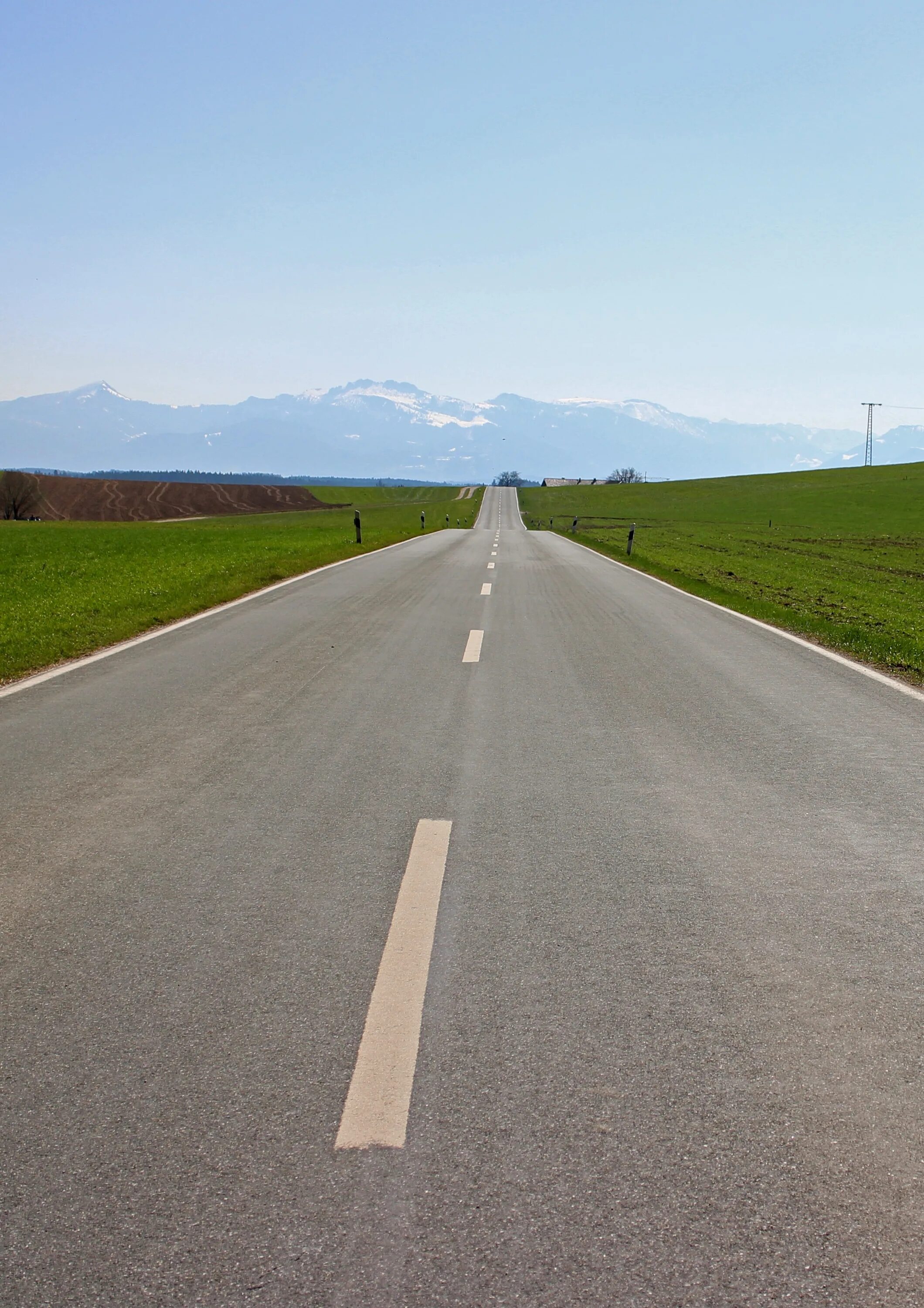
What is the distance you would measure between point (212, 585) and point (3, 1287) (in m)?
16.5

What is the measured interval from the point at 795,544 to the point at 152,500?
86141mm

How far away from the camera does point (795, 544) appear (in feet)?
147

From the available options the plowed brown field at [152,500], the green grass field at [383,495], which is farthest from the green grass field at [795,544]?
the plowed brown field at [152,500]

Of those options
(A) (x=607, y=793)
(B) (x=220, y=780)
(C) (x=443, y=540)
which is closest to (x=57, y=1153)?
(B) (x=220, y=780)

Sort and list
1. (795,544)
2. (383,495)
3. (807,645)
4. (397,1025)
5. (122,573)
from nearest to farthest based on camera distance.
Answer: (397,1025) → (807,645) → (122,573) → (795,544) → (383,495)

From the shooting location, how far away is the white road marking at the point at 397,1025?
8.34 ft

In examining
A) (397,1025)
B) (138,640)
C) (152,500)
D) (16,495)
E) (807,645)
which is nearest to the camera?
(397,1025)

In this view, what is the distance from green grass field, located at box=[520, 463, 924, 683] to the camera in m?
15.2

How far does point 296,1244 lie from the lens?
2148 millimetres

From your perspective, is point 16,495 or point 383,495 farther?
point 383,495

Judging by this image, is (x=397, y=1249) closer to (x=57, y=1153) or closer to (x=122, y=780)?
(x=57, y=1153)

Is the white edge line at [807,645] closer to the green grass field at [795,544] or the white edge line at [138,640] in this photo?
the green grass field at [795,544]

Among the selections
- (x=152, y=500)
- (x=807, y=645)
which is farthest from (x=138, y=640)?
(x=152, y=500)

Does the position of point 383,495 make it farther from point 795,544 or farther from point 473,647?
point 473,647
